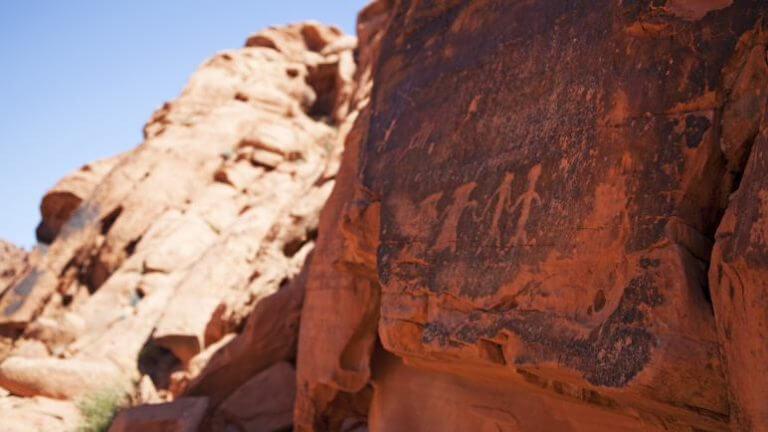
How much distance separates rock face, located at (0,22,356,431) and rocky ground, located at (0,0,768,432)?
61 mm

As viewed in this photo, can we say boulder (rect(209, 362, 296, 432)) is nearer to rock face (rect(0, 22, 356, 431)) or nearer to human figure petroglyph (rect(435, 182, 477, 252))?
rock face (rect(0, 22, 356, 431))

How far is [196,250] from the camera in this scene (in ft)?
35.5

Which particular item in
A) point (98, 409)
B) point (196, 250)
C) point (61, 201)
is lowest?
point (98, 409)

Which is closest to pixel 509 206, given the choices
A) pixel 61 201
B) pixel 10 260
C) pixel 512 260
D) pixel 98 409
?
pixel 512 260

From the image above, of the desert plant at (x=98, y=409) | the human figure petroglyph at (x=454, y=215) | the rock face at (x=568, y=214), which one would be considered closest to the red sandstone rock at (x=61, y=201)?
the desert plant at (x=98, y=409)

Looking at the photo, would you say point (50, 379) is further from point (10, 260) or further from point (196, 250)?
point (10, 260)

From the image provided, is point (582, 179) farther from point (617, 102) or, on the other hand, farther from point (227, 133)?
point (227, 133)

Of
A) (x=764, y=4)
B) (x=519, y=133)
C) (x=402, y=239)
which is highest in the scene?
(x=764, y=4)

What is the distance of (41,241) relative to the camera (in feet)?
42.5

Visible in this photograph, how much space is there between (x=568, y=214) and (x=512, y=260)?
42cm

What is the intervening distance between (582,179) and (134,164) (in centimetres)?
1123

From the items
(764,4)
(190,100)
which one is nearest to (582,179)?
(764,4)

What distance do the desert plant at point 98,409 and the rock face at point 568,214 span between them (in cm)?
395

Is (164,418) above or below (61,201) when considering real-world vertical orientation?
below
